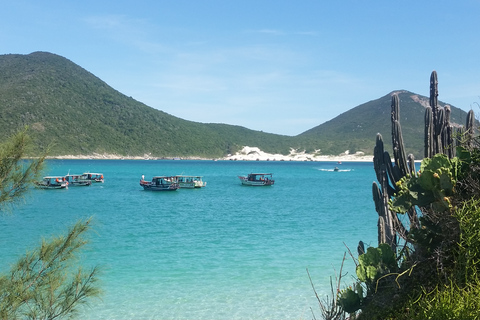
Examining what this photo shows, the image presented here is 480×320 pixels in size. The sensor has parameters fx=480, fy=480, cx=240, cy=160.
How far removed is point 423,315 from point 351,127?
194m

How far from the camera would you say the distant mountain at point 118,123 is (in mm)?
119375

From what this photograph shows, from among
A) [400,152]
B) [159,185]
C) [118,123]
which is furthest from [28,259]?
[118,123]

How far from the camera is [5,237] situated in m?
21.6

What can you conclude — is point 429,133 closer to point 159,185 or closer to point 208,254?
point 208,254

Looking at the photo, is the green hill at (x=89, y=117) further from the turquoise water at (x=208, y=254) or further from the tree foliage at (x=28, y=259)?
the tree foliage at (x=28, y=259)

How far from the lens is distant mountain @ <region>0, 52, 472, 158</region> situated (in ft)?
392

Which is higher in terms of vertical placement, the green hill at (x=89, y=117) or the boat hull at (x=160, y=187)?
the green hill at (x=89, y=117)

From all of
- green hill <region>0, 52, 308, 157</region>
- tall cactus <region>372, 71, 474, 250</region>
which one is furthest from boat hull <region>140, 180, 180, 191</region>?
green hill <region>0, 52, 308, 157</region>

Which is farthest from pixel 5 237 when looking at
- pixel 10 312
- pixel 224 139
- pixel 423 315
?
pixel 224 139

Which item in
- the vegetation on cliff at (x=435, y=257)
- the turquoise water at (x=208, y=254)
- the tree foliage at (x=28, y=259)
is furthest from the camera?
the turquoise water at (x=208, y=254)

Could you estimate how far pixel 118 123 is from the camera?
Answer: 470ft

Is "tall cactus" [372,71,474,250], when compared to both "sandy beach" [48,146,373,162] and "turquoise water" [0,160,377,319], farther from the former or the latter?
"sandy beach" [48,146,373,162]

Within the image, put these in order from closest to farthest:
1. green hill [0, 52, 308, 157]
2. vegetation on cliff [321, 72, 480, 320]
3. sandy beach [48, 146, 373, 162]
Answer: vegetation on cliff [321, 72, 480, 320]
green hill [0, 52, 308, 157]
sandy beach [48, 146, 373, 162]

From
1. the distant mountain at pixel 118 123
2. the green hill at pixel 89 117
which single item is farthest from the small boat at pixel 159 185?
the green hill at pixel 89 117
